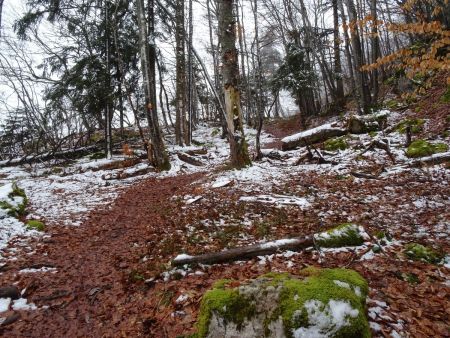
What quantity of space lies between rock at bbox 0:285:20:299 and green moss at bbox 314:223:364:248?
4174 mm

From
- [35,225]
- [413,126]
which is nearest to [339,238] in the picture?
[35,225]

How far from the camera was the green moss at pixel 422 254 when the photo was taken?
3893 millimetres

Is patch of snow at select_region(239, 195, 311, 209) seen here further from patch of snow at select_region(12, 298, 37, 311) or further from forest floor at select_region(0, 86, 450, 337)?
patch of snow at select_region(12, 298, 37, 311)

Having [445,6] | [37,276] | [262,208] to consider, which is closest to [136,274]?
[37,276]

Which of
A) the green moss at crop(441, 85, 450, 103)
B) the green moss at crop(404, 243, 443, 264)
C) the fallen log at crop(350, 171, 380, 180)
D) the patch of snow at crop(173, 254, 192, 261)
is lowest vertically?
the green moss at crop(404, 243, 443, 264)

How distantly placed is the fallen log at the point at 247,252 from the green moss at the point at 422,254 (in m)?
1.27

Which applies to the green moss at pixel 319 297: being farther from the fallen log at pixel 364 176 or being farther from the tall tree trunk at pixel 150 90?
the tall tree trunk at pixel 150 90

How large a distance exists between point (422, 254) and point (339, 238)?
3.37 ft

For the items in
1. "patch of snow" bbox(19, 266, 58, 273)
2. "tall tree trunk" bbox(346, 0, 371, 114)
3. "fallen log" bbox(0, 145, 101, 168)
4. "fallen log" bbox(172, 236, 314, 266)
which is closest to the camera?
"fallen log" bbox(172, 236, 314, 266)

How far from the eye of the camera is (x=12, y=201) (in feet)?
23.0

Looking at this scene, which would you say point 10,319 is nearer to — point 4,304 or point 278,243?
point 4,304

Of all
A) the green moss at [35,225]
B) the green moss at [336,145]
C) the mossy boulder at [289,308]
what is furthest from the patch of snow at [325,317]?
the green moss at [336,145]

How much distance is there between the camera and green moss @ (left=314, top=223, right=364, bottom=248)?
4.35 metres

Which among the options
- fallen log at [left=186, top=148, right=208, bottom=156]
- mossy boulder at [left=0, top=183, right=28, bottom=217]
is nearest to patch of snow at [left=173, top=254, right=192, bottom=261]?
mossy boulder at [left=0, top=183, right=28, bottom=217]
